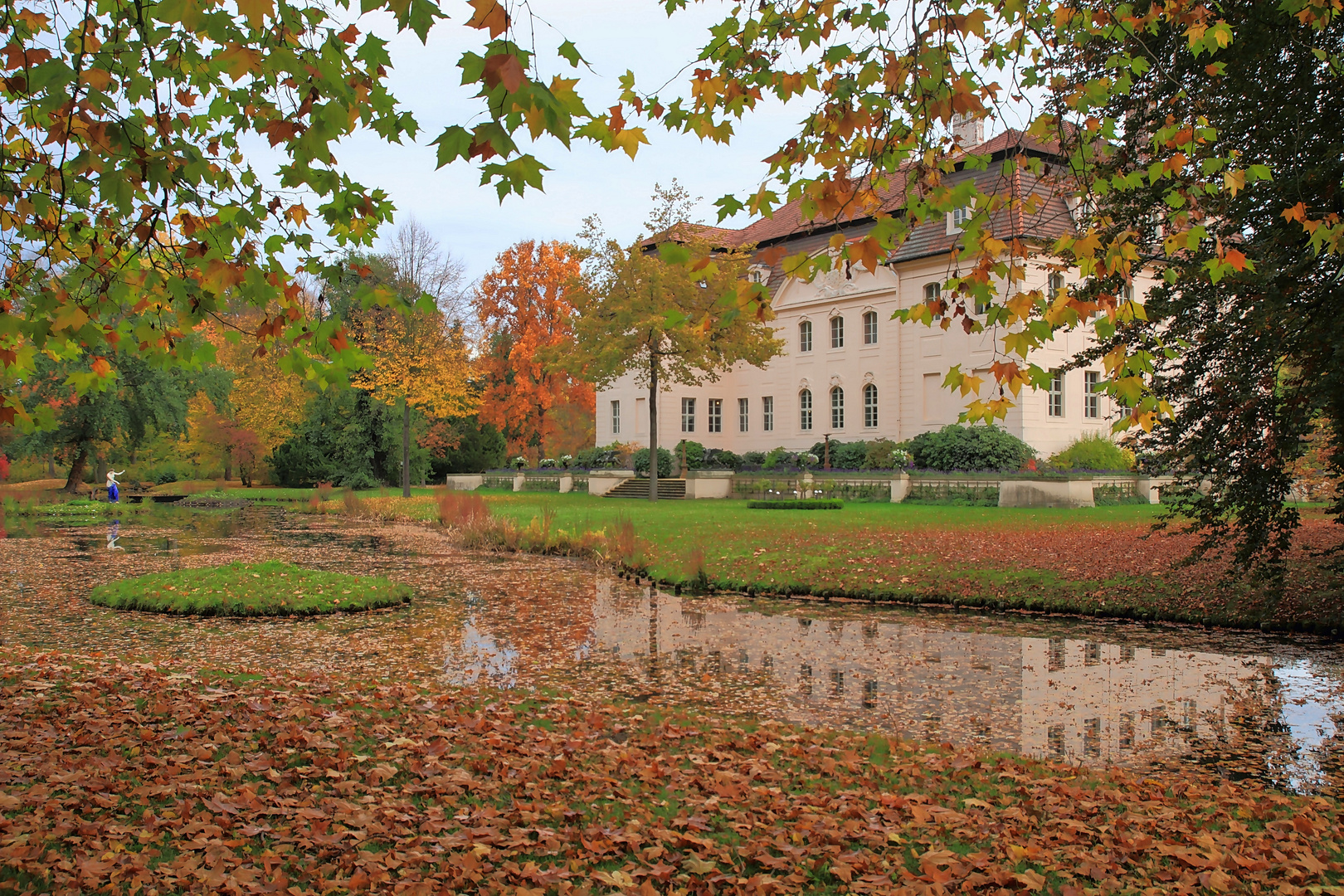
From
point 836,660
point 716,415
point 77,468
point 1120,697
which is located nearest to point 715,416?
point 716,415

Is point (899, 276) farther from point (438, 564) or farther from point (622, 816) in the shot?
point (622, 816)

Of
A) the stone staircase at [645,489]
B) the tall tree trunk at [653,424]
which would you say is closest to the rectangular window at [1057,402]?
the stone staircase at [645,489]

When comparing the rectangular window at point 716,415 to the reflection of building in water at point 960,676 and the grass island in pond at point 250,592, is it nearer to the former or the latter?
the grass island in pond at point 250,592

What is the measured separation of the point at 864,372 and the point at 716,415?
951 cm

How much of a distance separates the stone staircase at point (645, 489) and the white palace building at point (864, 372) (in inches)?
153

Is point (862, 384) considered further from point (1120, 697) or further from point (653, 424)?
point (1120, 697)

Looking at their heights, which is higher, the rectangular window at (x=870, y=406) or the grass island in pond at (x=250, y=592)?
the rectangular window at (x=870, y=406)

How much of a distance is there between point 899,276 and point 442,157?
34.1 m

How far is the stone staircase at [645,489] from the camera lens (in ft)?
114

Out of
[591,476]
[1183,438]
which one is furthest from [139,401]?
[1183,438]

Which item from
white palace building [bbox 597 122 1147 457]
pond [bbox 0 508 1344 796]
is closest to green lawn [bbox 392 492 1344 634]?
pond [bbox 0 508 1344 796]

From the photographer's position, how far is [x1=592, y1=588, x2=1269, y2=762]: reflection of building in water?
665 centimetres

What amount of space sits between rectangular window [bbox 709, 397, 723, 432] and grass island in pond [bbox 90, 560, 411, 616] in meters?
31.5

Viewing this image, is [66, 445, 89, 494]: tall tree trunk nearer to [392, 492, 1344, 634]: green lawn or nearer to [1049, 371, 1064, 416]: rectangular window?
[392, 492, 1344, 634]: green lawn
